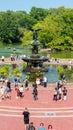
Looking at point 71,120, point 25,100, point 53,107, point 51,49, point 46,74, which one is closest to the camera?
point 71,120

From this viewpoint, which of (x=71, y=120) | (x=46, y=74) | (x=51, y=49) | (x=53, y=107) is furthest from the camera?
(x=51, y=49)

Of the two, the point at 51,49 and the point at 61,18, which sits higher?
the point at 61,18

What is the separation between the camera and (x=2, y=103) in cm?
2972

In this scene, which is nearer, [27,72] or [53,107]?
[53,107]

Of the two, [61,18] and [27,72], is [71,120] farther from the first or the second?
[61,18]

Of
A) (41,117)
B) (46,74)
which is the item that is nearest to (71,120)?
(41,117)

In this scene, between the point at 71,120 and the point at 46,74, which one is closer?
the point at 71,120

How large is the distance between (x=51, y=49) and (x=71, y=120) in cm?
7736

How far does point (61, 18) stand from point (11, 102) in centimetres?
8262

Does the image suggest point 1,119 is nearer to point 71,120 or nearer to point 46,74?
point 71,120

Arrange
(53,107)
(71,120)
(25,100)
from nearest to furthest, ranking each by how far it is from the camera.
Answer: (71,120), (53,107), (25,100)

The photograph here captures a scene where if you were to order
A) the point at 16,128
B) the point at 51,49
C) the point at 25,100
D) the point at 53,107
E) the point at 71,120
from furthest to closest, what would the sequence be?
1. the point at 51,49
2. the point at 25,100
3. the point at 53,107
4. the point at 71,120
5. the point at 16,128

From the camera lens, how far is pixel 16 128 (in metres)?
24.2

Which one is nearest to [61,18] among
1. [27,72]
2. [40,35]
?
[40,35]
